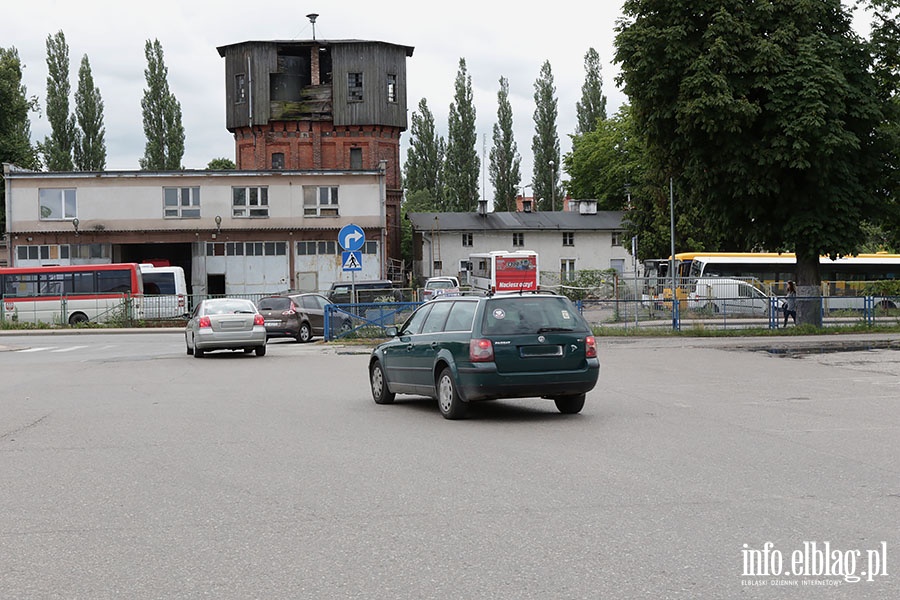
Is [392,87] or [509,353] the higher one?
[392,87]

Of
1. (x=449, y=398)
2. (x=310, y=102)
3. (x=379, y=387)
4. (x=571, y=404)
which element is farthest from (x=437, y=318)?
(x=310, y=102)

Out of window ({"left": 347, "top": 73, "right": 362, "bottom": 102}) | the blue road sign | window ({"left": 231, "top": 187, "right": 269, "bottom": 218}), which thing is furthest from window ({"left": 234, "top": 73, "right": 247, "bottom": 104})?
the blue road sign

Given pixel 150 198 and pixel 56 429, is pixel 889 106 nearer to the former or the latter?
pixel 56 429

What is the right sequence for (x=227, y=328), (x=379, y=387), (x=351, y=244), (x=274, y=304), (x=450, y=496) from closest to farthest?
(x=450, y=496) → (x=379, y=387) → (x=227, y=328) → (x=351, y=244) → (x=274, y=304)

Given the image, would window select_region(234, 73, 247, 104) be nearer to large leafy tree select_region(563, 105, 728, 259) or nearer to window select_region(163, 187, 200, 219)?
window select_region(163, 187, 200, 219)

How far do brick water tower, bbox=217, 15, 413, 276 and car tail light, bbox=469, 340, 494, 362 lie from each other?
63802 millimetres

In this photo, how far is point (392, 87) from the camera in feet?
255

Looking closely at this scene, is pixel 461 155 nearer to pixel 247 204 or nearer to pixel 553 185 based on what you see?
pixel 553 185

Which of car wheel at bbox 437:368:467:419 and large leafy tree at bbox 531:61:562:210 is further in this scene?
large leafy tree at bbox 531:61:562:210

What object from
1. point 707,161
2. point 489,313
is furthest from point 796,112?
point 489,313

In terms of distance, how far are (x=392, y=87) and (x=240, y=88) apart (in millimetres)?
10783

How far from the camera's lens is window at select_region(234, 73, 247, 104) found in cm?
7631

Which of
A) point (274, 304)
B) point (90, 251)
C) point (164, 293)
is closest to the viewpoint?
point (274, 304)

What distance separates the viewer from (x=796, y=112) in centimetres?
3341
